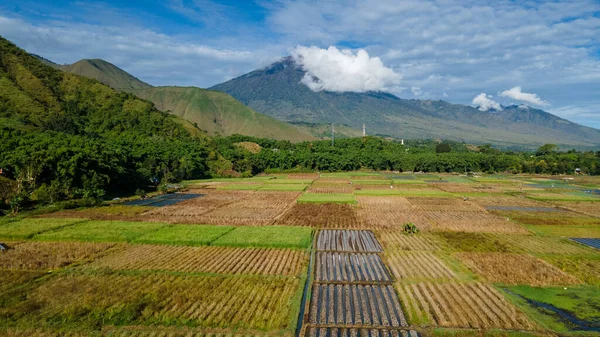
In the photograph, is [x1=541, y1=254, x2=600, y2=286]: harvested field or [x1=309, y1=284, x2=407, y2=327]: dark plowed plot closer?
[x1=309, y1=284, x2=407, y2=327]: dark plowed plot

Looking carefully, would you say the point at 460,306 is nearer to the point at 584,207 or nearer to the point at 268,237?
the point at 268,237

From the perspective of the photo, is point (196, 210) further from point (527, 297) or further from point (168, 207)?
point (527, 297)

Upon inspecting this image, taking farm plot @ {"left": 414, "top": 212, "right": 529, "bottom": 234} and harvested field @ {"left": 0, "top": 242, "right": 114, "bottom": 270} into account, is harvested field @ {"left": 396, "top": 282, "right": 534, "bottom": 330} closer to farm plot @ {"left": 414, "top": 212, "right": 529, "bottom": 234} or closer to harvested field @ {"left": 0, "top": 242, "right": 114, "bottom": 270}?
farm plot @ {"left": 414, "top": 212, "right": 529, "bottom": 234}

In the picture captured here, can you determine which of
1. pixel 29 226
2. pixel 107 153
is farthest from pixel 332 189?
pixel 29 226

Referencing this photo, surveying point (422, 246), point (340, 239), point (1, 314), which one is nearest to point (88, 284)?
point (1, 314)

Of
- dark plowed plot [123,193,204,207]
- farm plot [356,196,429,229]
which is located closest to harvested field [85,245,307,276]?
farm plot [356,196,429,229]
